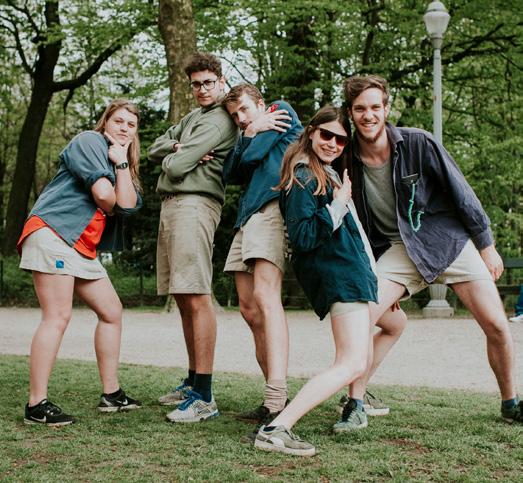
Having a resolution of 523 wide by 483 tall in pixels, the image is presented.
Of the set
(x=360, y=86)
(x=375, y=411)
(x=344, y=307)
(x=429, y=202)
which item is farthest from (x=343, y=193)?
(x=375, y=411)

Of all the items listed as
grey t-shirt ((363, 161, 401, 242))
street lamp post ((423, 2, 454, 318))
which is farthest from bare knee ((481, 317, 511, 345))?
street lamp post ((423, 2, 454, 318))

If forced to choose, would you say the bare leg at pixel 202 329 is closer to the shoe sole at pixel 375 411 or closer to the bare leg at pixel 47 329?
the bare leg at pixel 47 329

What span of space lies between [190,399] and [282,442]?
44.0 inches

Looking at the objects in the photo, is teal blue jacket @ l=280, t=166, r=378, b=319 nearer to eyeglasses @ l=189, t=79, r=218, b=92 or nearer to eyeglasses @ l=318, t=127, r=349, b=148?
eyeglasses @ l=318, t=127, r=349, b=148

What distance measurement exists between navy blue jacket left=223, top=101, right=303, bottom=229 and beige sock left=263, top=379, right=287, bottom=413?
1.01 metres

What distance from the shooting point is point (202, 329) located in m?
5.23

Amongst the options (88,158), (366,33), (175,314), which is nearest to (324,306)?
(88,158)

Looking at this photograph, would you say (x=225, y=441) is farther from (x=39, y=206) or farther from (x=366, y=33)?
(x=366, y=33)

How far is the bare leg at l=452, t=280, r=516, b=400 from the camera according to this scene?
479 cm

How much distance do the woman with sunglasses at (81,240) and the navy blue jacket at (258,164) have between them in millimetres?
731

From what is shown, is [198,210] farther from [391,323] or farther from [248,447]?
[248,447]

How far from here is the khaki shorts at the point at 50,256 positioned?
191 inches

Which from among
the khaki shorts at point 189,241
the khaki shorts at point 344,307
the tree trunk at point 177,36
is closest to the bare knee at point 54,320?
the khaki shorts at point 189,241

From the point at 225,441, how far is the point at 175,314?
10.5 m
